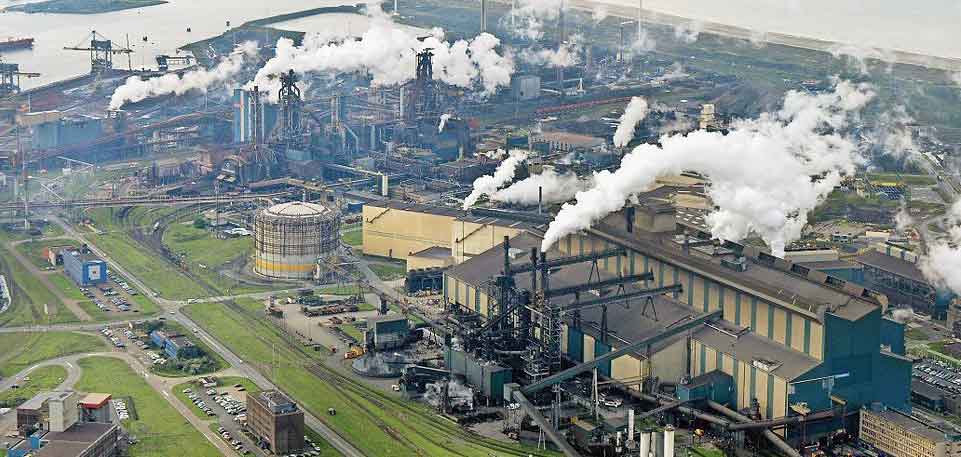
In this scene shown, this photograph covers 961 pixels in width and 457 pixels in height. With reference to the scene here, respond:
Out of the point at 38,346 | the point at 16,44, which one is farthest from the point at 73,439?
the point at 16,44

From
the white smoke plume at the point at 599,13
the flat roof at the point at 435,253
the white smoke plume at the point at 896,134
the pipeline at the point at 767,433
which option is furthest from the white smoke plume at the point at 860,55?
the pipeline at the point at 767,433

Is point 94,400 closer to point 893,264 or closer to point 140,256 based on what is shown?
point 140,256

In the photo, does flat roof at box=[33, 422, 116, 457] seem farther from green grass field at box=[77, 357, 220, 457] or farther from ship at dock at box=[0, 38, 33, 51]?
ship at dock at box=[0, 38, 33, 51]

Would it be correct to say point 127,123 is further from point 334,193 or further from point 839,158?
point 839,158

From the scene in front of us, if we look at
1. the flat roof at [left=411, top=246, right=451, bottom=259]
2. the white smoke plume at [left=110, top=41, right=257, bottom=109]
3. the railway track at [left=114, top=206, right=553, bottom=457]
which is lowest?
the railway track at [left=114, top=206, right=553, bottom=457]

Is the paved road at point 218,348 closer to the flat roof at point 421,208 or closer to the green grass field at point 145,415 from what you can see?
the green grass field at point 145,415

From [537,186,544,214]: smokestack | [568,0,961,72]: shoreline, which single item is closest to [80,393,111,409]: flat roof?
[537,186,544,214]: smokestack

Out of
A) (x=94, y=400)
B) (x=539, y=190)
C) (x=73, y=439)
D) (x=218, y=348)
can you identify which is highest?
(x=539, y=190)
